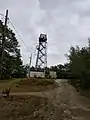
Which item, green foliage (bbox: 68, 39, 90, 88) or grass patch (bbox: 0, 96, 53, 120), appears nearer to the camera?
grass patch (bbox: 0, 96, 53, 120)

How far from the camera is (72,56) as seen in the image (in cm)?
3959

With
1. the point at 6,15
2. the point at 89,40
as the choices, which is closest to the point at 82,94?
the point at 89,40

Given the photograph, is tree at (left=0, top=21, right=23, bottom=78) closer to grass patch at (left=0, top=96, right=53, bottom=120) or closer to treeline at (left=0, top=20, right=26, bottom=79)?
treeline at (left=0, top=20, right=26, bottom=79)

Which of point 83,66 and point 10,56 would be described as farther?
point 10,56

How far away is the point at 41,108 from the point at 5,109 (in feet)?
8.86

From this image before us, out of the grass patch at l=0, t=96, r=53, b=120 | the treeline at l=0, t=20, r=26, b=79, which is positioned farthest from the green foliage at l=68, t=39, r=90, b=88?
the treeline at l=0, t=20, r=26, b=79

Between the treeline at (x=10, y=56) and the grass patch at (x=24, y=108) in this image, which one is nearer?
the grass patch at (x=24, y=108)

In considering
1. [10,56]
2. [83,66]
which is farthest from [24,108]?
[10,56]

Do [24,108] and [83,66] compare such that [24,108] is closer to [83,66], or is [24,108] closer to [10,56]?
[83,66]

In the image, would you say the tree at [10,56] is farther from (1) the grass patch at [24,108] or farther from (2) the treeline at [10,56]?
(1) the grass patch at [24,108]

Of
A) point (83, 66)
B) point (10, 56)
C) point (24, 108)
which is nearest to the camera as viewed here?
point (24, 108)

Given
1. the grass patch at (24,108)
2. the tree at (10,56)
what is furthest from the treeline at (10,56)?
the grass patch at (24,108)

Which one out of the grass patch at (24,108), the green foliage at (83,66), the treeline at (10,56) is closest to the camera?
→ the grass patch at (24,108)

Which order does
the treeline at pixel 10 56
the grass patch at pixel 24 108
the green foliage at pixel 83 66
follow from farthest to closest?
the treeline at pixel 10 56 < the green foliage at pixel 83 66 < the grass patch at pixel 24 108
